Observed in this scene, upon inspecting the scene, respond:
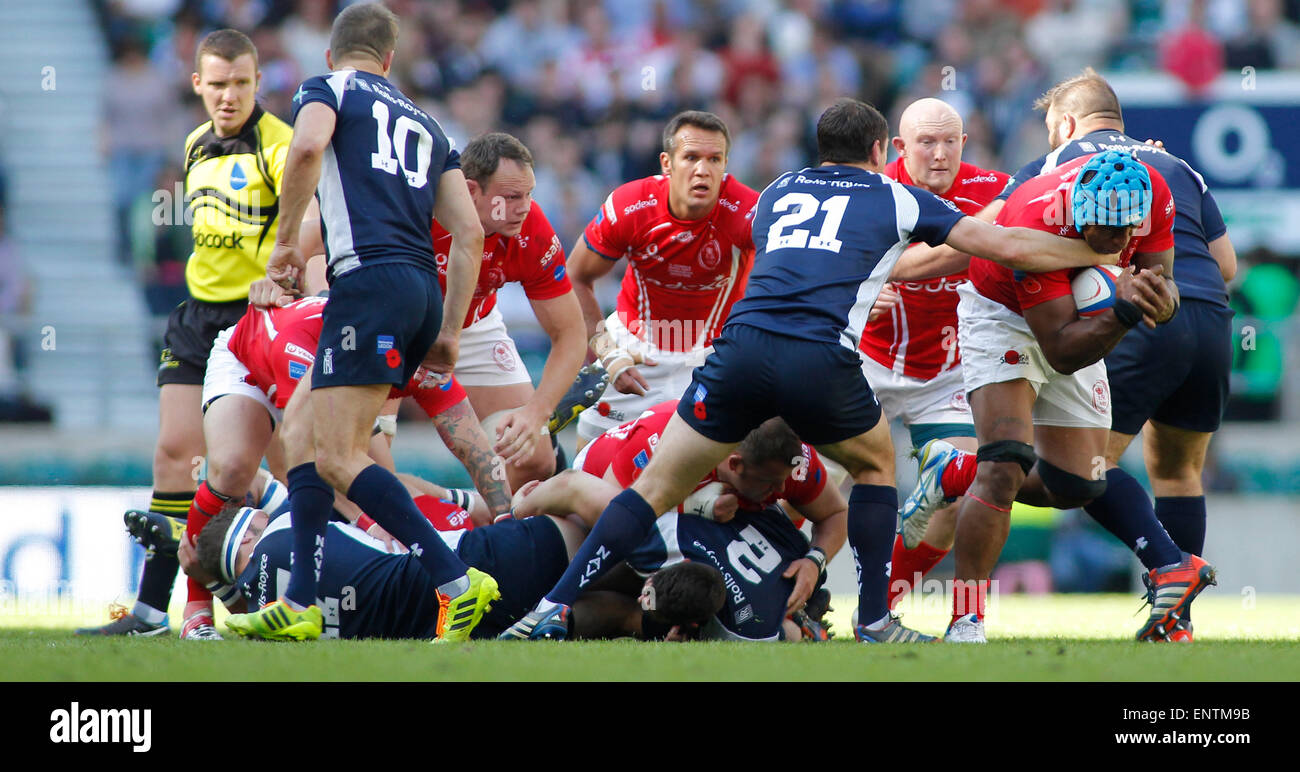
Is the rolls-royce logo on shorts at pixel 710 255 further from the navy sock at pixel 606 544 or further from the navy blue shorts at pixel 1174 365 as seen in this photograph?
the navy sock at pixel 606 544

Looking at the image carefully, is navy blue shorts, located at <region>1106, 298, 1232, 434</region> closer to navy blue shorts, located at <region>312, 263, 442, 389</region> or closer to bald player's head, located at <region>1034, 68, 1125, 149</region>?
bald player's head, located at <region>1034, 68, 1125, 149</region>

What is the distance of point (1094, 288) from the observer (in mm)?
5344

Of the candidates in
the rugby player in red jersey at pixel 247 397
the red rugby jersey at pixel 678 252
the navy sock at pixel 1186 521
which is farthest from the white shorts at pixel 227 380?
the navy sock at pixel 1186 521

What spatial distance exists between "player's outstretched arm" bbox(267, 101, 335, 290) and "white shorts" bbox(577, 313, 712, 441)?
272 centimetres

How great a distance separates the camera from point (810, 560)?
5.71m

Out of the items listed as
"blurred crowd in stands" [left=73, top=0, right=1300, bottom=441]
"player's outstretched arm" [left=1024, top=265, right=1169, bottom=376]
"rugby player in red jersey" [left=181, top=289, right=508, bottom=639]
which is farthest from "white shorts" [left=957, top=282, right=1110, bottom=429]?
"blurred crowd in stands" [left=73, top=0, right=1300, bottom=441]

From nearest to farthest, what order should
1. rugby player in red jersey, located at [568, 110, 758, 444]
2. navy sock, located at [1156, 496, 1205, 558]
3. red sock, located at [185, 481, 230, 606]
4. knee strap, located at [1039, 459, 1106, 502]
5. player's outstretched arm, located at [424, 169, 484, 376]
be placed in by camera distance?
player's outstretched arm, located at [424, 169, 484, 376]
knee strap, located at [1039, 459, 1106, 502]
red sock, located at [185, 481, 230, 606]
navy sock, located at [1156, 496, 1205, 558]
rugby player in red jersey, located at [568, 110, 758, 444]

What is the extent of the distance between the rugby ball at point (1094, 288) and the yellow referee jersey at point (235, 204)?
3563 millimetres

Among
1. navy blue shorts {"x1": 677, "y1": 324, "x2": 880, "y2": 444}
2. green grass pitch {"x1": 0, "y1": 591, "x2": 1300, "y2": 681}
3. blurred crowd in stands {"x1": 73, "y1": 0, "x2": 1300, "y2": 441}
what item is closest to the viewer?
green grass pitch {"x1": 0, "y1": 591, "x2": 1300, "y2": 681}

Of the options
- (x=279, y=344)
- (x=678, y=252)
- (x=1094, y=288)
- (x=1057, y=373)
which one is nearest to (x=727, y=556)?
(x=1057, y=373)

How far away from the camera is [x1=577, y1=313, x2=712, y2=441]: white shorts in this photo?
7.68 metres

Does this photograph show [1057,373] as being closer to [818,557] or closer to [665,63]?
[818,557]

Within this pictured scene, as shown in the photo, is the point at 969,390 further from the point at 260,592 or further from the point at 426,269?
the point at 260,592

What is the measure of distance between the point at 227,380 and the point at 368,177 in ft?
4.71
